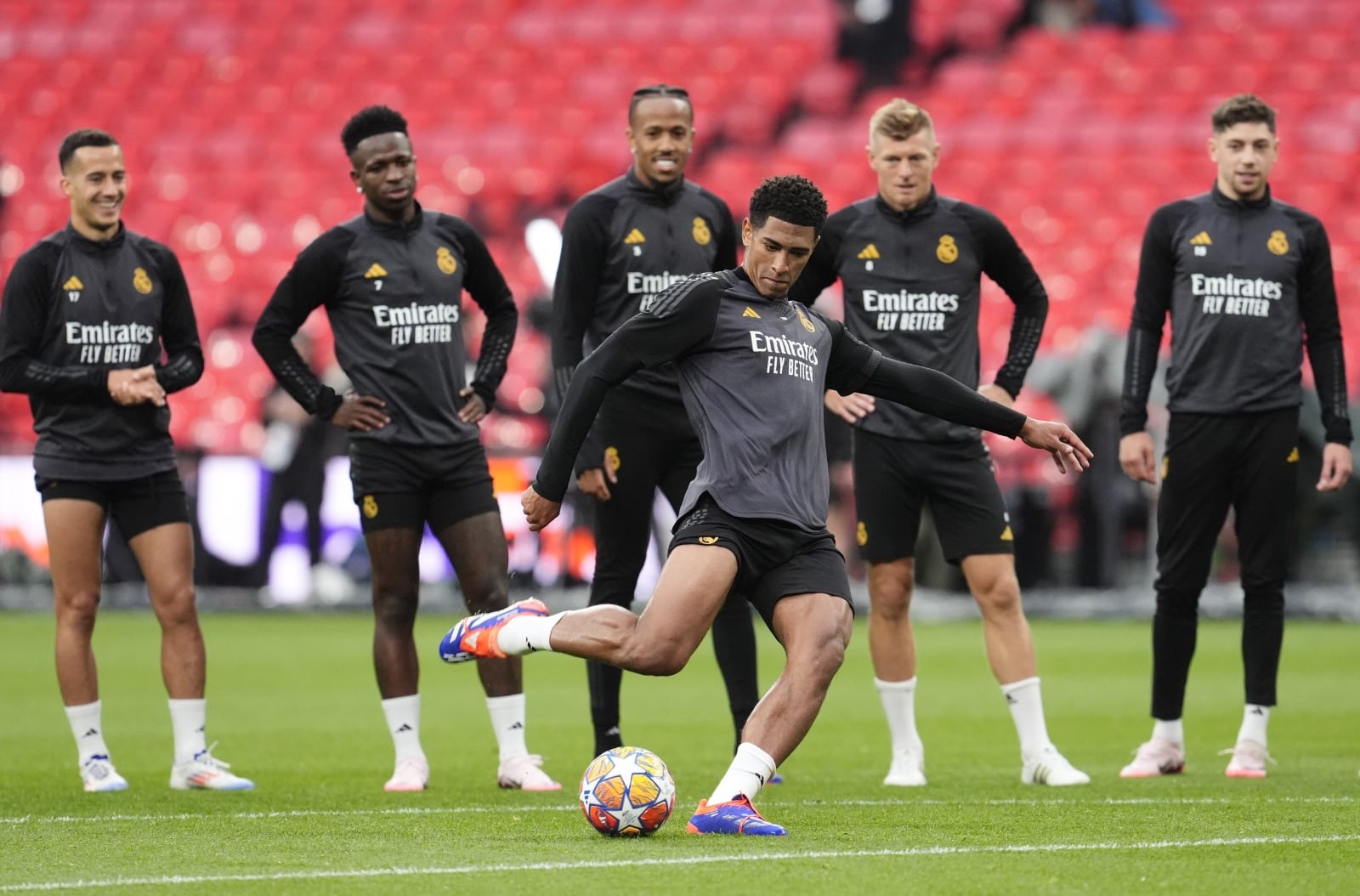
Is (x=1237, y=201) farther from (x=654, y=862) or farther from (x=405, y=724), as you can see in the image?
(x=654, y=862)

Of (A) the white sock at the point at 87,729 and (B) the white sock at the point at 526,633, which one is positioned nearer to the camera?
(B) the white sock at the point at 526,633

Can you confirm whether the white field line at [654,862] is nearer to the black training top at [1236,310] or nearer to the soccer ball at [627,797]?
the soccer ball at [627,797]

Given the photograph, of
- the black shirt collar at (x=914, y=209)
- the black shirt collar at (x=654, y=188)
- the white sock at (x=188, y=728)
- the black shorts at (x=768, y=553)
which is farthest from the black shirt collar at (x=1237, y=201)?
the white sock at (x=188, y=728)

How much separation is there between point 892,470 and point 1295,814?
2066 millimetres

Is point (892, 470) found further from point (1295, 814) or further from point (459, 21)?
point (459, 21)

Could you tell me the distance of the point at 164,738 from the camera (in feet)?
30.6

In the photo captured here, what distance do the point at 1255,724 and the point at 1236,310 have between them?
1628 millimetres

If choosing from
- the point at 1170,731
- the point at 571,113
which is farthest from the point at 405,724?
the point at 571,113

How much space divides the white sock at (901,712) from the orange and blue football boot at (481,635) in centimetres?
196

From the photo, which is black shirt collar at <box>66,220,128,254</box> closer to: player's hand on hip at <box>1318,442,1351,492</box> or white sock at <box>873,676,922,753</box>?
white sock at <box>873,676,922,753</box>

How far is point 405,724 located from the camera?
7.27 meters

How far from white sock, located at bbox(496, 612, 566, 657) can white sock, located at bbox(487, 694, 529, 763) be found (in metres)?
1.53

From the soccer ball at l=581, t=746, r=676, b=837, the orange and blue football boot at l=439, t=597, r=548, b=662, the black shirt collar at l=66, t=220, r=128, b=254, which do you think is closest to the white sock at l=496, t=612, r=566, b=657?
the orange and blue football boot at l=439, t=597, r=548, b=662

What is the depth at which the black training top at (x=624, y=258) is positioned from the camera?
7250 millimetres
